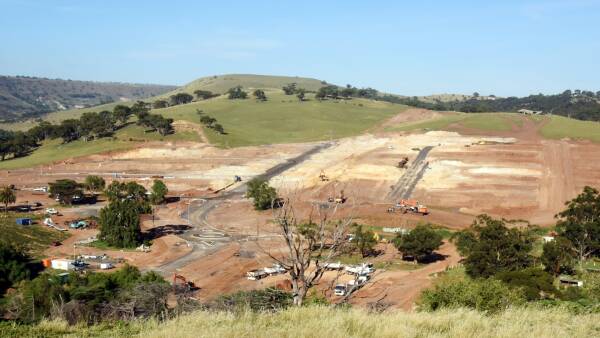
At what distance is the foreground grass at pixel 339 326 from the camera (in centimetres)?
1123

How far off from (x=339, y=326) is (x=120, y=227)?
179 ft

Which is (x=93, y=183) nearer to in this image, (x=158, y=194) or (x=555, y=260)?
(x=158, y=194)

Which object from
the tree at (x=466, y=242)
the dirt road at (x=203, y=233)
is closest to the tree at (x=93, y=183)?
the dirt road at (x=203, y=233)

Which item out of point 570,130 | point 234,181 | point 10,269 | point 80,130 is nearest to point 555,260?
point 10,269

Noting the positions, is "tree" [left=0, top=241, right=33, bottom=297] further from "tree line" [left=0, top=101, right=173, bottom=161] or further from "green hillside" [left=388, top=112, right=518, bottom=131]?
"green hillside" [left=388, top=112, right=518, bottom=131]

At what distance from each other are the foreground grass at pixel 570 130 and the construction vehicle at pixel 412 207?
79869 mm

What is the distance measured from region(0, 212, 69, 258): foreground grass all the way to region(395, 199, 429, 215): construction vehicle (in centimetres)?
4517

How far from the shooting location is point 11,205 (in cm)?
8381

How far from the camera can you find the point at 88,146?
138m

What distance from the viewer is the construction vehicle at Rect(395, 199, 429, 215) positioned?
74188 millimetres

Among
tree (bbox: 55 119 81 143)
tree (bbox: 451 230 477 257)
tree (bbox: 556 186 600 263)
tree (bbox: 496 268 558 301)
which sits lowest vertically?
tree (bbox: 451 230 477 257)

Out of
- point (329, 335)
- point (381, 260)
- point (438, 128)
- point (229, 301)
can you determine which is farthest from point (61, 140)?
point (329, 335)

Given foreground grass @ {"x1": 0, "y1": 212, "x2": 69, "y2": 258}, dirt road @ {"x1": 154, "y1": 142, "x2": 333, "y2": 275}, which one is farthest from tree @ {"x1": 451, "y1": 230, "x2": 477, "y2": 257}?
foreground grass @ {"x1": 0, "y1": 212, "x2": 69, "y2": 258}

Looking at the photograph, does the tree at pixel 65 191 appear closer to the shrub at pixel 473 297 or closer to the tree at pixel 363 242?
the tree at pixel 363 242
